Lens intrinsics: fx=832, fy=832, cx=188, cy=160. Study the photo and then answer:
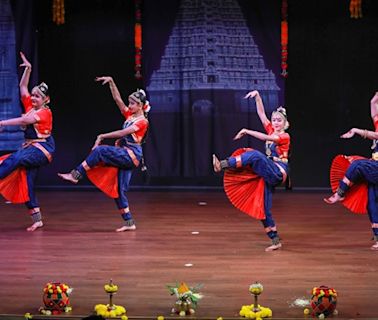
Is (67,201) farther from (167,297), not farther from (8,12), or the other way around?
(167,297)

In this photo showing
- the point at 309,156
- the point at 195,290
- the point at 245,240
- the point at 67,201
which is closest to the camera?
the point at 195,290

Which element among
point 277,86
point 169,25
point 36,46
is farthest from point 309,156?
point 36,46

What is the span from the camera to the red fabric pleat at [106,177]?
6.84 meters

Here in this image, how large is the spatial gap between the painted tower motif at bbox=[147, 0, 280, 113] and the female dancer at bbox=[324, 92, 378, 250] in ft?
9.76

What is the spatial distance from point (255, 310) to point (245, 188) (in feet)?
6.10

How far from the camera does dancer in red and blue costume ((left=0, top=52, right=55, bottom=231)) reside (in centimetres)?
677

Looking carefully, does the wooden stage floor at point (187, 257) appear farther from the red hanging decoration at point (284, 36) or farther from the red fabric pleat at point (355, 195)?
the red hanging decoration at point (284, 36)

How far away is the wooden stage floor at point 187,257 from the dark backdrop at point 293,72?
40.4 inches

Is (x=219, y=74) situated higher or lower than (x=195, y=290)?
higher

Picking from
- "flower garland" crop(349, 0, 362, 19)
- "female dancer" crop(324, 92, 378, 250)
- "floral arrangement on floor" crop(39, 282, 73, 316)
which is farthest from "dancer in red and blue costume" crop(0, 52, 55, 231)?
"flower garland" crop(349, 0, 362, 19)

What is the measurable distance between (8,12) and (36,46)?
1.60ft

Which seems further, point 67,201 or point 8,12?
point 8,12

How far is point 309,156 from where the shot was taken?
931 cm

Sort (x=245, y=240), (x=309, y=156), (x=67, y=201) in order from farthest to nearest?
(x=309, y=156), (x=67, y=201), (x=245, y=240)
